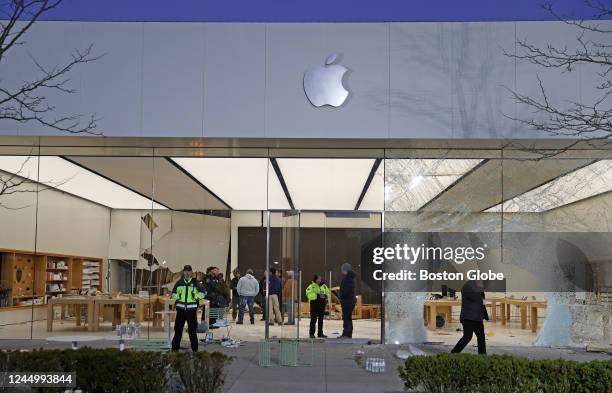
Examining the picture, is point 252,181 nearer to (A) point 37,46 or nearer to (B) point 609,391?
(A) point 37,46

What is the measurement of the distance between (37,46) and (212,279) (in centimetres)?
615

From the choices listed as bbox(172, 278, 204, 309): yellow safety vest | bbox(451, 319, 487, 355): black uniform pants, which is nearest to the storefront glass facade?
bbox(172, 278, 204, 309): yellow safety vest

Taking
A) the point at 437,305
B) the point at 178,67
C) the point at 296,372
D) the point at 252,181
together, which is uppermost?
the point at 178,67

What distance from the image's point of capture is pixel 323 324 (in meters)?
16.0

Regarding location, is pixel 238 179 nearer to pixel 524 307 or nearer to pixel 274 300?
pixel 274 300

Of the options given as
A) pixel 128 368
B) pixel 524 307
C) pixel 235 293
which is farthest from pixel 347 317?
pixel 128 368

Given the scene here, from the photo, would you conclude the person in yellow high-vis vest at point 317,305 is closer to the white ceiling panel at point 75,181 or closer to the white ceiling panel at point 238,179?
the white ceiling panel at point 238,179

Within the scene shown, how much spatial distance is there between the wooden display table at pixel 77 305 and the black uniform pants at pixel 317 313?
4539 mm

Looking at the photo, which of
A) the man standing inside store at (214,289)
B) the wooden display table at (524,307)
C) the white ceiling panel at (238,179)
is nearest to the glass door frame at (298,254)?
the white ceiling panel at (238,179)

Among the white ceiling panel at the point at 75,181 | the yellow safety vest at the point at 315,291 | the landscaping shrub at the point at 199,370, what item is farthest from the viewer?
the white ceiling panel at the point at 75,181

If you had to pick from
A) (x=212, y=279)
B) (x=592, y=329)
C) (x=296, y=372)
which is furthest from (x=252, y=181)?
(x=592, y=329)

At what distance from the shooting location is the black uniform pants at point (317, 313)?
16.0 m

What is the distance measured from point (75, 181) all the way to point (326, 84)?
627cm

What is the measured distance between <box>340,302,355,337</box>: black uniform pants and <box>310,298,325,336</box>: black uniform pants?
1.48 feet
